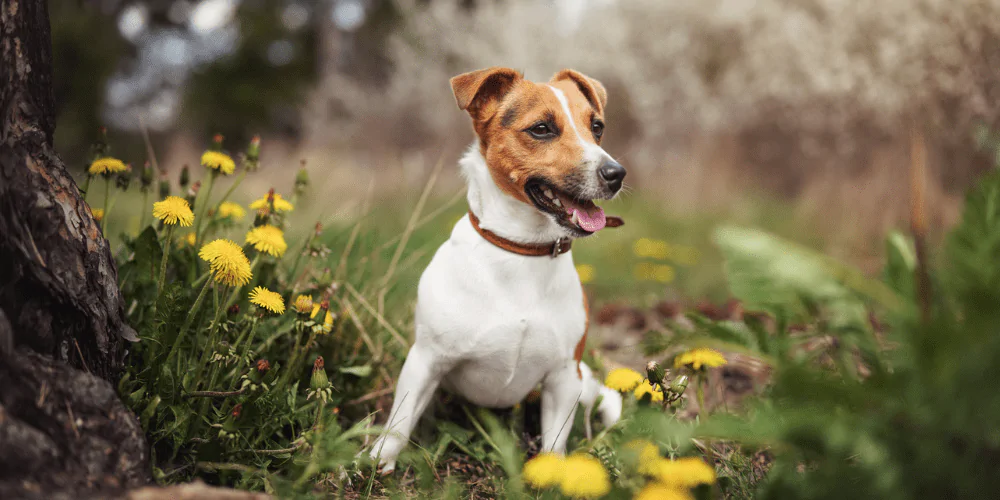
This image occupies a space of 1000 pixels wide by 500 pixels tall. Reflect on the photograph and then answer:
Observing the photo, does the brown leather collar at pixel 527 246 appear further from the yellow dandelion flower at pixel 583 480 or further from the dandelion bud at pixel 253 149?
the yellow dandelion flower at pixel 583 480

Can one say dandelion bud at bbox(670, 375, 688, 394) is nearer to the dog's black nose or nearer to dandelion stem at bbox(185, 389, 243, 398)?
the dog's black nose

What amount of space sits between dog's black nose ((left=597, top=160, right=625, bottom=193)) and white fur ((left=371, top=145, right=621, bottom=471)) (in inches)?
8.5

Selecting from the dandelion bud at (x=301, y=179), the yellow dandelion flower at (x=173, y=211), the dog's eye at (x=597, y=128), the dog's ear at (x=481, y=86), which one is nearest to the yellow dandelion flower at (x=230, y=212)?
the dandelion bud at (x=301, y=179)

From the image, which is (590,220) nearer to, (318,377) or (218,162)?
(318,377)

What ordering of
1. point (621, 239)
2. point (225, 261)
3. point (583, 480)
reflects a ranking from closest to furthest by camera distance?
point (583, 480) < point (225, 261) < point (621, 239)

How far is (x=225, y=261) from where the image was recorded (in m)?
1.63

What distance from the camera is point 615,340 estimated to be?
3832mm

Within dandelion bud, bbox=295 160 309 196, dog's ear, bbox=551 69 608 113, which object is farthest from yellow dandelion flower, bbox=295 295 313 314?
dog's ear, bbox=551 69 608 113

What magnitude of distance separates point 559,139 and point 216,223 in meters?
1.23

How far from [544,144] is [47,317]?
1.45 meters

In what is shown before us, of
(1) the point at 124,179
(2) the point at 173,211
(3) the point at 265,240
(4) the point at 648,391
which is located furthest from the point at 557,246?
A: (1) the point at 124,179

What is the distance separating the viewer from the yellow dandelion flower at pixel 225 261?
1.63 meters

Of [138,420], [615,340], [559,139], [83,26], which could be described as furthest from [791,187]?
[83,26]

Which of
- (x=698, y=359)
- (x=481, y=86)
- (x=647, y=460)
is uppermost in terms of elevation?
(x=481, y=86)
